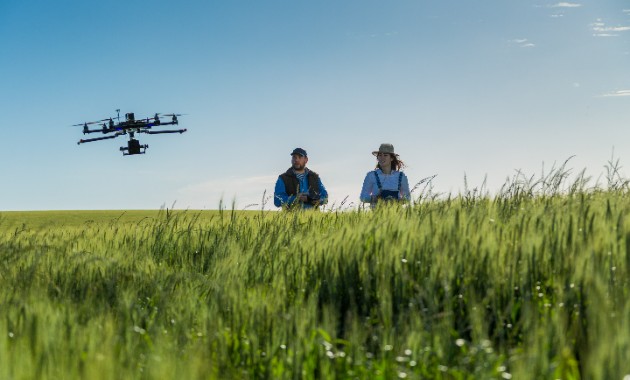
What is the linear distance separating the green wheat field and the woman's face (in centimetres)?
629

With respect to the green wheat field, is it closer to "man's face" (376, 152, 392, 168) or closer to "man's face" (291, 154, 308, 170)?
"man's face" (376, 152, 392, 168)

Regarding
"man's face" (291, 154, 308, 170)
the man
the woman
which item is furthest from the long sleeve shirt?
"man's face" (291, 154, 308, 170)

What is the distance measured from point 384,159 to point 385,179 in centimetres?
37

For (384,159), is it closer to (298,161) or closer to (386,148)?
(386,148)

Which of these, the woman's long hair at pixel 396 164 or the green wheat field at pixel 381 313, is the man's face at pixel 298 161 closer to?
the woman's long hair at pixel 396 164

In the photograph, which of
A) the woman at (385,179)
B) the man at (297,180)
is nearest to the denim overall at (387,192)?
the woman at (385,179)

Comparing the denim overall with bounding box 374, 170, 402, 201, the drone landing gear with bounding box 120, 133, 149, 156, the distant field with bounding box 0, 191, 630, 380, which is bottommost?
the distant field with bounding box 0, 191, 630, 380

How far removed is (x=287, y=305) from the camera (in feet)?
13.0

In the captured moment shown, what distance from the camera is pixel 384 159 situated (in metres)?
11.3

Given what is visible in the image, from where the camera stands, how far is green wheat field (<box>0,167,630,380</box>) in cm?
281

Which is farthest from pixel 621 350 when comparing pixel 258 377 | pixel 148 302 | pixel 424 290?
pixel 148 302

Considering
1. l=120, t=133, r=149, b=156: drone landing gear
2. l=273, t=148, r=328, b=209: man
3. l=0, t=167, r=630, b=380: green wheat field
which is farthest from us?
l=120, t=133, r=149, b=156: drone landing gear

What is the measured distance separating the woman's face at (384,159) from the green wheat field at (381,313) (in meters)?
6.29

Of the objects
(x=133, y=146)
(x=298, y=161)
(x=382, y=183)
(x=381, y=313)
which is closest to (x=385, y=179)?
(x=382, y=183)
